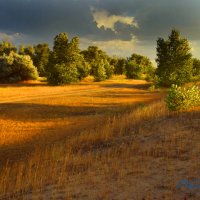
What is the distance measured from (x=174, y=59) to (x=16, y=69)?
25463 millimetres

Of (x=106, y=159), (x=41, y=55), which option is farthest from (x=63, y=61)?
(x=106, y=159)

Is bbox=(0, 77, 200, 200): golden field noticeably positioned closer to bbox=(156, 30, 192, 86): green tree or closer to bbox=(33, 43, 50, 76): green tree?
bbox=(156, 30, 192, 86): green tree

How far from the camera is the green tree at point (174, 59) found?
46.5 meters

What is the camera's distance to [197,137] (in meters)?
11.3

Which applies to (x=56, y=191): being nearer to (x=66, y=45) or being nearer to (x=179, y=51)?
(x=179, y=51)

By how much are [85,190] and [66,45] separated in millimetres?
46776

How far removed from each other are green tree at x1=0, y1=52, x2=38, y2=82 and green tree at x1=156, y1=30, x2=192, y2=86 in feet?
70.5

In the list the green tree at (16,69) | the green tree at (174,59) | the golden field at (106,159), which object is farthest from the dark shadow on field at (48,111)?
the green tree at (16,69)

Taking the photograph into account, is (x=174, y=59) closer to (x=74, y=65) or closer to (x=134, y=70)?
(x=74, y=65)

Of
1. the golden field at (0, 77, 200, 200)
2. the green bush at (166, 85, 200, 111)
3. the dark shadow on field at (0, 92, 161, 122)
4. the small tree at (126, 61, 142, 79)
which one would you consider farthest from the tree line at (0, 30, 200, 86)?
the golden field at (0, 77, 200, 200)

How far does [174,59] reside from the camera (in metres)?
46.8

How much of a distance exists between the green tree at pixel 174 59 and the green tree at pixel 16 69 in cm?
2150

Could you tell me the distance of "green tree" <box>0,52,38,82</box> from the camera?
2071 inches

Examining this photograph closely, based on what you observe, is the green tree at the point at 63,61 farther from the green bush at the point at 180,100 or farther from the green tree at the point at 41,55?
the green bush at the point at 180,100
